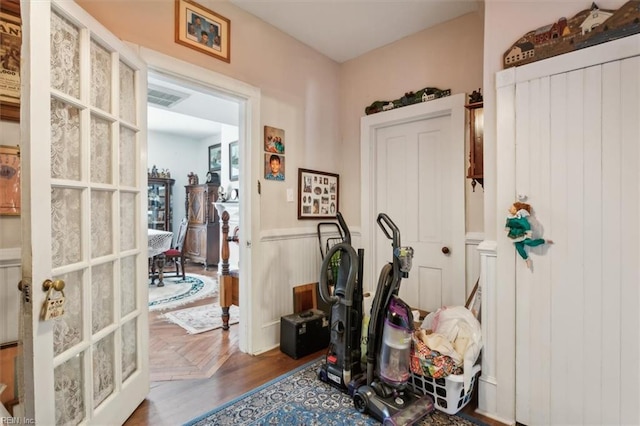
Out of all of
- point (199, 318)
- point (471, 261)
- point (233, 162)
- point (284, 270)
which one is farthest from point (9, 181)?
point (233, 162)

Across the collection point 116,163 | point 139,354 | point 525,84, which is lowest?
point 139,354

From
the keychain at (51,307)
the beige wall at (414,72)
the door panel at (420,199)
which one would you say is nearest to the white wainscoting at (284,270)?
the door panel at (420,199)

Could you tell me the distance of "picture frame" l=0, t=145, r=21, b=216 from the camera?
144 centimetres

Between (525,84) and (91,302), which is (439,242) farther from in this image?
(91,302)

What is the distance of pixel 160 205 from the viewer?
6934mm

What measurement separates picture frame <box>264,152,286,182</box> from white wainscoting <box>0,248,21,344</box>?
169cm

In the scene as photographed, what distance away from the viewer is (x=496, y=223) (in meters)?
1.90

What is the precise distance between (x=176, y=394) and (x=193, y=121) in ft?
17.3

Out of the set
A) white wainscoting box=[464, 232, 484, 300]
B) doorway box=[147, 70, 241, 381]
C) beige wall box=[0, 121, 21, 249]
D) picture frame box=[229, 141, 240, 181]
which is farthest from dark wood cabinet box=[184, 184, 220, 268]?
white wainscoting box=[464, 232, 484, 300]

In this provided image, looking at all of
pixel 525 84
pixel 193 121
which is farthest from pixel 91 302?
pixel 193 121

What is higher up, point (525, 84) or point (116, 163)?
point (525, 84)

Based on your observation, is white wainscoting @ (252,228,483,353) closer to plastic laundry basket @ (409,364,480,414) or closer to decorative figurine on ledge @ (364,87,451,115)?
plastic laundry basket @ (409,364,480,414)

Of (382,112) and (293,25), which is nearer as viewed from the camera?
(293,25)

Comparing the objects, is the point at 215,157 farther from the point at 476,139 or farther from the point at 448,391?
the point at 448,391
